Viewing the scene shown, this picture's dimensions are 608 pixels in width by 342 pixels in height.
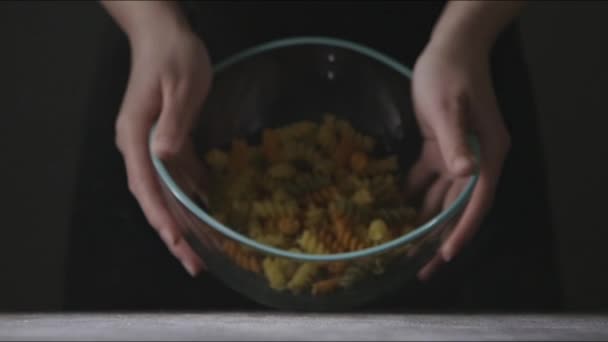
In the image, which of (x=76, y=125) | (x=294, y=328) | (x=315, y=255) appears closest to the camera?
(x=294, y=328)

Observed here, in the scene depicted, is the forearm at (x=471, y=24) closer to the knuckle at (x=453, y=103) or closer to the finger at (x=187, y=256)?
the knuckle at (x=453, y=103)

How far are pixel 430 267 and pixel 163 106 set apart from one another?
0.97 ft

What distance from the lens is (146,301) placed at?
80 centimetres

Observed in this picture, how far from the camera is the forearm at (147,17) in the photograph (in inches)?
29.6

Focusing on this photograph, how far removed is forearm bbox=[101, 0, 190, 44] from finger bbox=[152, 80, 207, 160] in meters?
0.07

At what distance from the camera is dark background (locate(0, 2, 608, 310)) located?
2.74ft

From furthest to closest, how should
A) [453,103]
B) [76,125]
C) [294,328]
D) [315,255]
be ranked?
[76,125] → [453,103] → [315,255] → [294,328]

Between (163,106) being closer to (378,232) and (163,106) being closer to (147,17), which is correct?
(147,17)

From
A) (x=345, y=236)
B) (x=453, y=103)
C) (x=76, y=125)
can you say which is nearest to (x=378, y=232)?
(x=345, y=236)

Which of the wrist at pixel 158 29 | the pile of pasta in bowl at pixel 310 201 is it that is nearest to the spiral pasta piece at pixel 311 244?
the pile of pasta in bowl at pixel 310 201

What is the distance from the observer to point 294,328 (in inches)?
19.0

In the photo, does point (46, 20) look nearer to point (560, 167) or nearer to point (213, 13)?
point (213, 13)

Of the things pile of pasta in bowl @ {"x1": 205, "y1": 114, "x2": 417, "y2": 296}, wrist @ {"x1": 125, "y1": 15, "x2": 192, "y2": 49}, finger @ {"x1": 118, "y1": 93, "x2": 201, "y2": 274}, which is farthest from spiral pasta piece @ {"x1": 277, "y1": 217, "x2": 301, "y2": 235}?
wrist @ {"x1": 125, "y1": 15, "x2": 192, "y2": 49}

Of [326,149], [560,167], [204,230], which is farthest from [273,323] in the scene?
[560,167]
